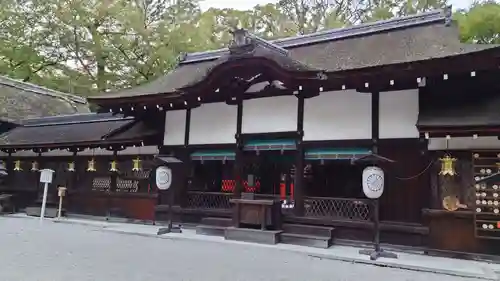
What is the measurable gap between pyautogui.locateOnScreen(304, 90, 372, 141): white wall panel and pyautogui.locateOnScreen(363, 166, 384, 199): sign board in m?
1.00

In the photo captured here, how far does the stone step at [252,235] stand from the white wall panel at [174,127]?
295cm

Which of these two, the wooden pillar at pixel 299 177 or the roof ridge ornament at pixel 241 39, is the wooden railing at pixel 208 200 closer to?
the wooden pillar at pixel 299 177

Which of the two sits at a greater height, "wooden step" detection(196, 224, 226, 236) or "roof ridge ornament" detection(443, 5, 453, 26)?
"roof ridge ornament" detection(443, 5, 453, 26)

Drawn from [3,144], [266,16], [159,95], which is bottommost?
[3,144]

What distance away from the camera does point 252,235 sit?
804cm

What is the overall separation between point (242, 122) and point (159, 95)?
2.08 metres

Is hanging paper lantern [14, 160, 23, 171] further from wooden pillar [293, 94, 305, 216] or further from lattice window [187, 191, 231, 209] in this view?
wooden pillar [293, 94, 305, 216]

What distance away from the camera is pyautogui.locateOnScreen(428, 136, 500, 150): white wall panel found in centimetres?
687

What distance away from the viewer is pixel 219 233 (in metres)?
8.70

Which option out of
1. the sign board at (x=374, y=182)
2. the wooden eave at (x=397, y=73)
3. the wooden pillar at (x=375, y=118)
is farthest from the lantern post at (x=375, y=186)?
the wooden eave at (x=397, y=73)

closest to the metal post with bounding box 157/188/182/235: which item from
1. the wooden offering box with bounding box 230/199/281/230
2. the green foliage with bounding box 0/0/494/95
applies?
the wooden offering box with bounding box 230/199/281/230

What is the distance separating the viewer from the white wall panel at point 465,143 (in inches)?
270

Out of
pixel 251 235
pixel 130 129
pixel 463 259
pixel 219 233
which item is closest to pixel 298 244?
pixel 251 235

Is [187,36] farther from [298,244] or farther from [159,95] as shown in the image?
[298,244]
